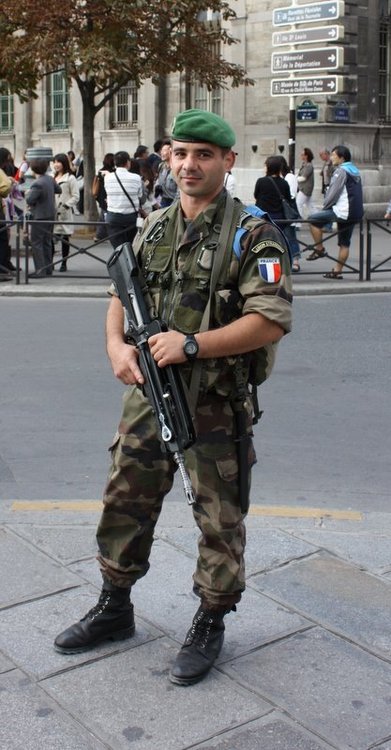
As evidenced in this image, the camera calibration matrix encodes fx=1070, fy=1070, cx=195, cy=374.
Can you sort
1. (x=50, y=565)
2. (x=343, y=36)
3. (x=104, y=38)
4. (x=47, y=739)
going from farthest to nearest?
(x=343, y=36), (x=104, y=38), (x=50, y=565), (x=47, y=739)

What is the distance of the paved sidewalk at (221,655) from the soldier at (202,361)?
143 mm

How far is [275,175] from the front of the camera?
46.0ft

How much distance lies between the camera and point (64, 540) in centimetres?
460

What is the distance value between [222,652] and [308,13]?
1960cm

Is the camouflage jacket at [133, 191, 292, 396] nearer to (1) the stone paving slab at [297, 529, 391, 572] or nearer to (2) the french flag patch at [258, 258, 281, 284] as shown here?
(2) the french flag patch at [258, 258, 281, 284]

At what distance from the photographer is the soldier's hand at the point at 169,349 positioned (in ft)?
10.5

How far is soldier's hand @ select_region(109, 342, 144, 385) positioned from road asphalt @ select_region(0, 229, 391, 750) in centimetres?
96

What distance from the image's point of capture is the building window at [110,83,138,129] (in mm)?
29484

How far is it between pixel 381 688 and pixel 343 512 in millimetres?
1850

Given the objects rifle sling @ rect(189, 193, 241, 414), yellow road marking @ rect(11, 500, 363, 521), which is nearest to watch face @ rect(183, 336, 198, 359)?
rifle sling @ rect(189, 193, 241, 414)

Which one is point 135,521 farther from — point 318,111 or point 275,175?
point 318,111

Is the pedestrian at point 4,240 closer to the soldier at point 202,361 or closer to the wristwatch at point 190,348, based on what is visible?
the soldier at point 202,361

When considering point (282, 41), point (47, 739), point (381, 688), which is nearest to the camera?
point (47, 739)

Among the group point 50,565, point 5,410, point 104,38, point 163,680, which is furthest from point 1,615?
point 104,38
